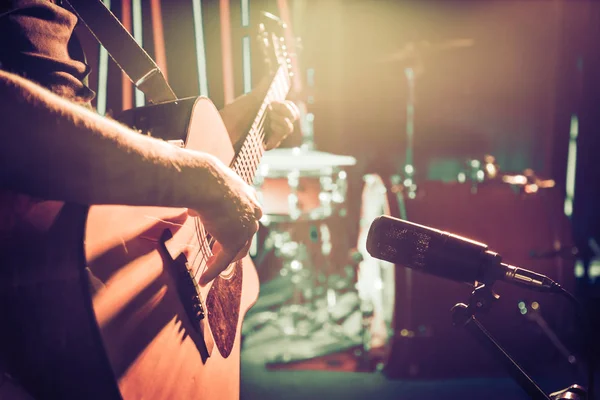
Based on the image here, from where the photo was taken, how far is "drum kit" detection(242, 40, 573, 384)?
9.08ft

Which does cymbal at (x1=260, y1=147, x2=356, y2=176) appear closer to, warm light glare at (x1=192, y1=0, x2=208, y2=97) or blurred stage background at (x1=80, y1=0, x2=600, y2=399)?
blurred stage background at (x1=80, y1=0, x2=600, y2=399)

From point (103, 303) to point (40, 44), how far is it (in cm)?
65

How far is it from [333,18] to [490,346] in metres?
6.20

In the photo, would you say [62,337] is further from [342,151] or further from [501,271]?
[342,151]

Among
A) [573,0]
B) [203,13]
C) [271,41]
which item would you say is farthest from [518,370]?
[573,0]

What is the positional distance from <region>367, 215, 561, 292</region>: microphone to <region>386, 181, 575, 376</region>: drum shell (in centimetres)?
Result: 180

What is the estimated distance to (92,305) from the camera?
2.38ft

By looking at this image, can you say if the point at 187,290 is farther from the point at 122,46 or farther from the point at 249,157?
the point at 122,46

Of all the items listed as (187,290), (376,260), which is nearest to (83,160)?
(187,290)

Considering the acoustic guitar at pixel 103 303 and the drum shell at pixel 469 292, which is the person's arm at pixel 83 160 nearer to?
the acoustic guitar at pixel 103 303

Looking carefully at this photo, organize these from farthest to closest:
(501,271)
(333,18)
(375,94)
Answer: (375,94), (333,18), (501,271)

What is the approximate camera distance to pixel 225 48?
3.23 m

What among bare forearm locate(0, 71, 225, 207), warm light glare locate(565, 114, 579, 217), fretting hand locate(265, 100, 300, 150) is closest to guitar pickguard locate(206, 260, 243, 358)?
bare forearm locate(0, 71, 225, 207)

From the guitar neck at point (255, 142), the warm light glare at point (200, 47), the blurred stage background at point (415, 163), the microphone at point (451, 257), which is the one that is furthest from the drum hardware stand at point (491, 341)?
the warm light glare at point (200, 47)
